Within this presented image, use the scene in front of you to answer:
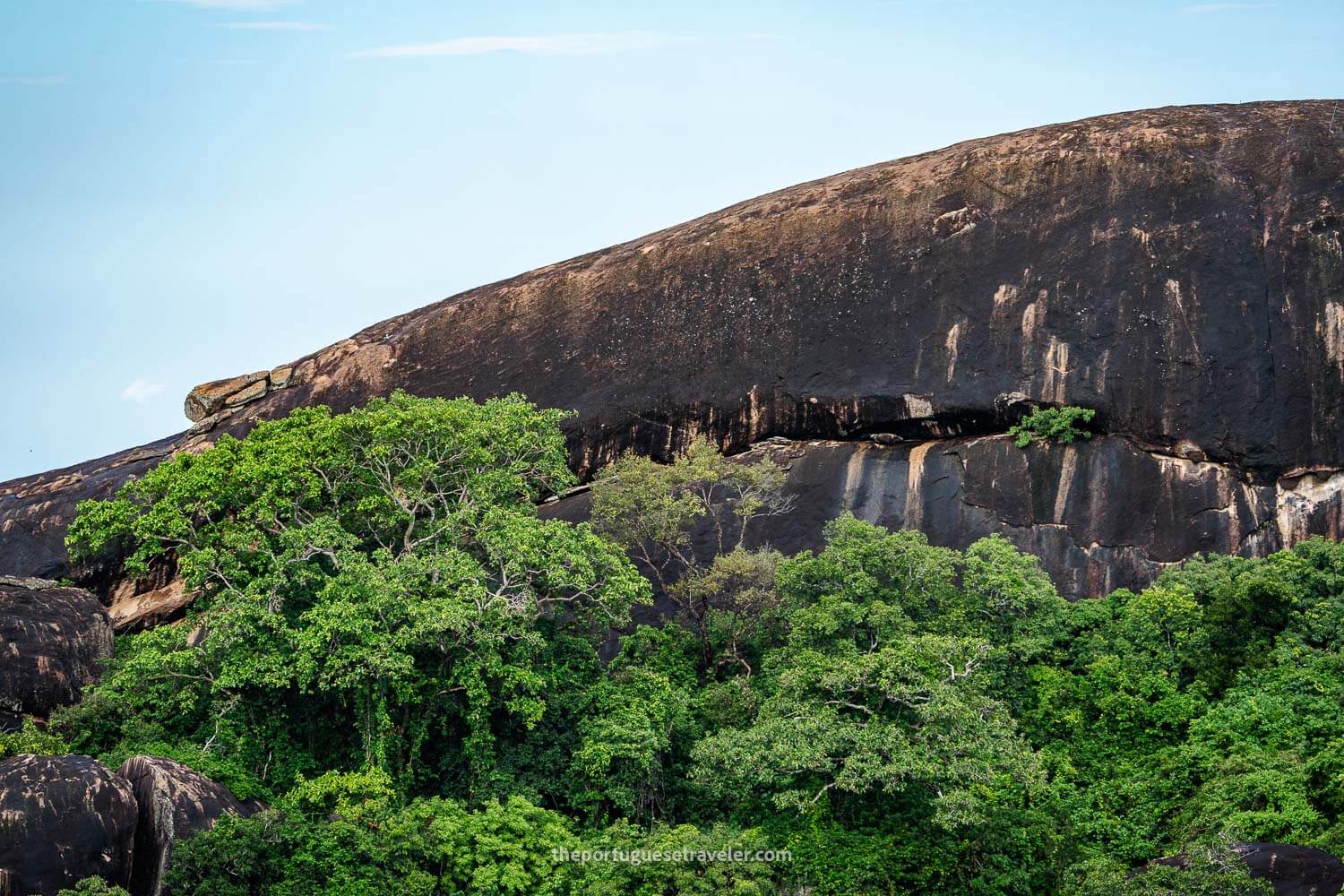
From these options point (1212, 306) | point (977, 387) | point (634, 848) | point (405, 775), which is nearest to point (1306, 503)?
point (1212, 306)

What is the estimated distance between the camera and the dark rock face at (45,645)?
23688mm

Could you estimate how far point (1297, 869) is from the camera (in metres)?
18.9

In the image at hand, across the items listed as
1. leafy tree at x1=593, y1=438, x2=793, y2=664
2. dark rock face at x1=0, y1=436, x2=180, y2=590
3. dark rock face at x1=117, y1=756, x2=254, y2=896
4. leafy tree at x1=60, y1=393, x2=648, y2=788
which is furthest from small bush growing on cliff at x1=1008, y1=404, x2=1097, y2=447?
dark rock face at x1=0, y1=436, x2=180, y2=590

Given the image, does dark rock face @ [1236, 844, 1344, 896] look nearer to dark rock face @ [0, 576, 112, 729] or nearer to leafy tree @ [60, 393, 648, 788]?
leafy tree @ [60, 393, 648, 788]

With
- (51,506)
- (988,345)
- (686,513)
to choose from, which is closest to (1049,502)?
(988,345)

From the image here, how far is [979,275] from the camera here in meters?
27.5

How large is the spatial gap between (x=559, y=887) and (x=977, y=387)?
11.0 m

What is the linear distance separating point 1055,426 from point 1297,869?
8974 millimetres

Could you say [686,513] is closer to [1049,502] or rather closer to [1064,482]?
[1049,502]

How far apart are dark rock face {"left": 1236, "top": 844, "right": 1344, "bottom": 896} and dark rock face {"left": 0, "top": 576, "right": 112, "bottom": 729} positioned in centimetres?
1601

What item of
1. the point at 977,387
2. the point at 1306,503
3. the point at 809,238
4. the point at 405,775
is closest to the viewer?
the point at 405,775

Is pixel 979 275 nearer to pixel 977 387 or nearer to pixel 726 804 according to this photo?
pixel 977 387

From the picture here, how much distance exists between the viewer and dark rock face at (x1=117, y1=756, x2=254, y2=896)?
20016 mm

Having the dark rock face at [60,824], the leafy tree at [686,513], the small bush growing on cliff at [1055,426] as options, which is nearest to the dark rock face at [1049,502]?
the small bush growing on cliff at [1055,426]
